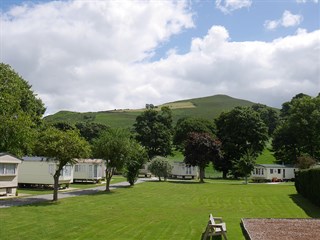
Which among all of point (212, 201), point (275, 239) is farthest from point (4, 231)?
point (212, 201)

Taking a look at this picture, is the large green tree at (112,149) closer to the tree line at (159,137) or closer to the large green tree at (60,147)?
the tree line at (159,137)

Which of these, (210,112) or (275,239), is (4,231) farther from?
(210,112)

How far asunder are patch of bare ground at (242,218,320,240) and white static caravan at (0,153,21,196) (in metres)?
19.6

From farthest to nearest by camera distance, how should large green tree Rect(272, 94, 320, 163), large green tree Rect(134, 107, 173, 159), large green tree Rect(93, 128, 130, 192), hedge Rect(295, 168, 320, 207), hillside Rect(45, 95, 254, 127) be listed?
hillside Rect(45, 95, 254, 127)
large green tree Rect(134, 107, 173, 159)
large green tree Rect(272, 94, 320, 163)
large green tree Rect(93, 128, 130, 192)
hedge Rect(295, 168, 320, 207)

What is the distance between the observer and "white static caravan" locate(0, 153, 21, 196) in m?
29.5

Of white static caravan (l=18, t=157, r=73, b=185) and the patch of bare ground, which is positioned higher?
white static caravan (l=18, t=157, r=73, b=185)

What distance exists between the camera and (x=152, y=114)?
85750mm

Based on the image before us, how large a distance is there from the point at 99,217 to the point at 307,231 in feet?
32.6

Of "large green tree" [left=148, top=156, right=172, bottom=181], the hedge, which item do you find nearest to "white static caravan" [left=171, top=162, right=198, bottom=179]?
"large green tree" [left=148, top=156, right=172, bottom=181]

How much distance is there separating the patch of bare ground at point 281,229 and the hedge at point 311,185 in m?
7.53

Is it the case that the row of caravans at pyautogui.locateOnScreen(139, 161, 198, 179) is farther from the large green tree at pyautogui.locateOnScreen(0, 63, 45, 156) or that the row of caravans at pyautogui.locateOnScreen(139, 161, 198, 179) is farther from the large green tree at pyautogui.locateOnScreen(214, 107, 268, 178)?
the large green tree at pyautogui.locateOnScreen(0, 63, 45, 156)

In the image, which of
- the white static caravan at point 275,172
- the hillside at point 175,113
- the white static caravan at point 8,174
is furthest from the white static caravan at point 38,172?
the hillside at point 175,113

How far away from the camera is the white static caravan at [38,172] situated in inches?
1526

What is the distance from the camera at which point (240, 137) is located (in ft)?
225
